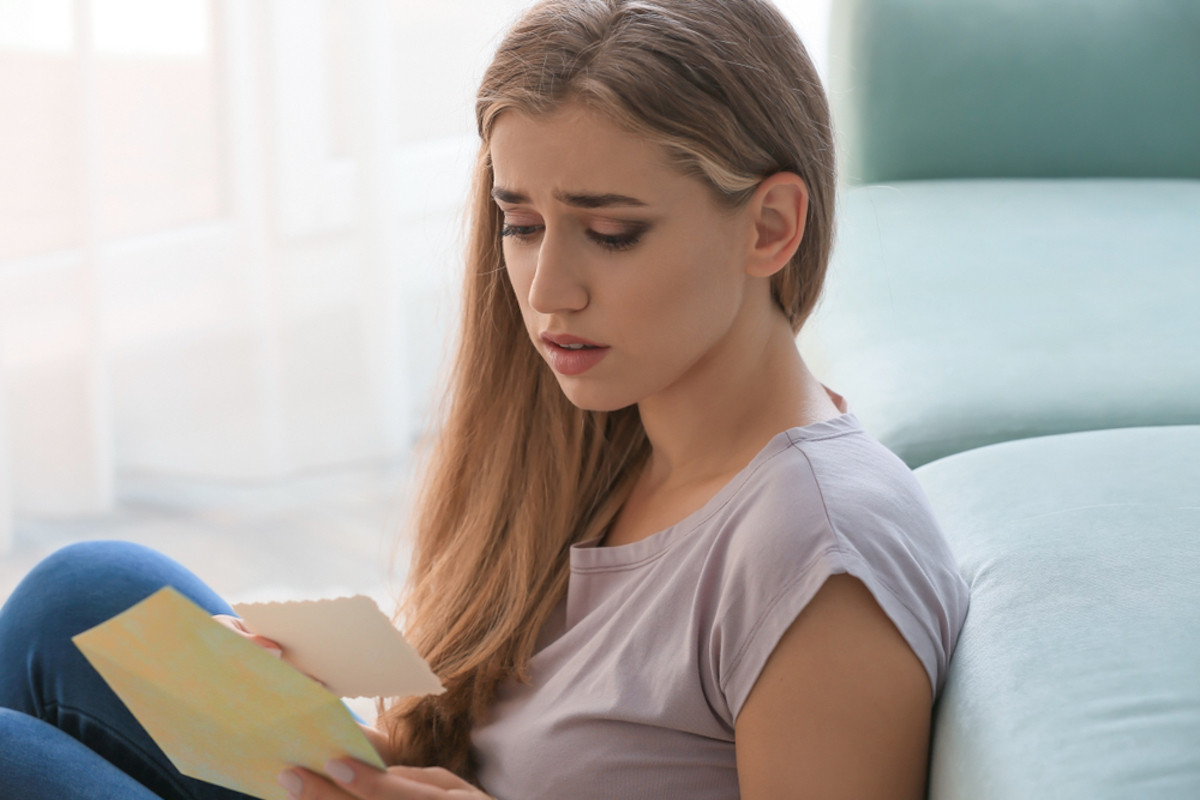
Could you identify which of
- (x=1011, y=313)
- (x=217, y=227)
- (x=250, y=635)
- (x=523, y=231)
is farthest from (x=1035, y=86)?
(x=250, y=635)

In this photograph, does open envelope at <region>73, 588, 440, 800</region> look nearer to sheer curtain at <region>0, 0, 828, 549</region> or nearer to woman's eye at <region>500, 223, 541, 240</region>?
woman's eye at <region>500, 223, 541, 240</region>

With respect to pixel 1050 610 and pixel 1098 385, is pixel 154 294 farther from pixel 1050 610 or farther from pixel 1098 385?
pixel 1050 610

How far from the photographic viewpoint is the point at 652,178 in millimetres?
782

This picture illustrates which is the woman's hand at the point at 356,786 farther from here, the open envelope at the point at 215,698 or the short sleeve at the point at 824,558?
the short sleeve at the point at 824,558

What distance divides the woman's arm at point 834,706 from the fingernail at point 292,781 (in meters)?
0.32

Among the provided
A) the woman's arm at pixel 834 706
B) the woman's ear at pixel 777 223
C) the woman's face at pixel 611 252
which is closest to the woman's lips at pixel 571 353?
the woman's face at pixel 611 252

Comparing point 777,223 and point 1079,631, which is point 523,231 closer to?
point 777,223

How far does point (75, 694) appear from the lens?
39.4 inches

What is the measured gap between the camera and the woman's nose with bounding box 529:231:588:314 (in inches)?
32.1

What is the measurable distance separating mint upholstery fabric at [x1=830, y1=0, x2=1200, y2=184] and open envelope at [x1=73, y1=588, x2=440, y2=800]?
63.9 inches

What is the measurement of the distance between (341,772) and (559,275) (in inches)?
14.8

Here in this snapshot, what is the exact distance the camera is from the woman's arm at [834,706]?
0.68 m

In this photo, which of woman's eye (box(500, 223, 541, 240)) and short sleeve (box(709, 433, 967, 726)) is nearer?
short sleeve (box(709, 433, 967, 726))

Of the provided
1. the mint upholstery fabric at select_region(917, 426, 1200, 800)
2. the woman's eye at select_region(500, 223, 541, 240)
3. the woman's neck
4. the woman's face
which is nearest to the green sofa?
the mint upholstery fabric at select_region(917, 426, 1200, 800)
